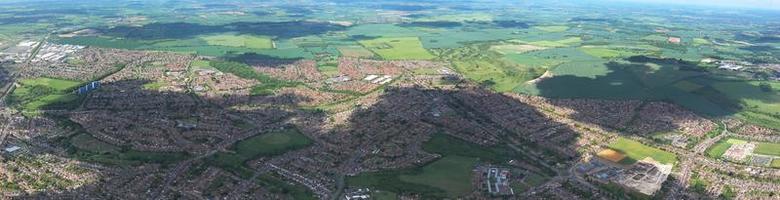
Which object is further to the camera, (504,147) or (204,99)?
(204,99)

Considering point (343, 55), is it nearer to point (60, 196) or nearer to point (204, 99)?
point (204, 99)

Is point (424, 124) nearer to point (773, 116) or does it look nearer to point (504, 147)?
point (504, 147)

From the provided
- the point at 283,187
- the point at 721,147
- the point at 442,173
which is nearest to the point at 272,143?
the point at 283,187

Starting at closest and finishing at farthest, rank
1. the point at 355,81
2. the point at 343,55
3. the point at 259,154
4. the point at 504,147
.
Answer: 1. the point at 259,154
2. the point at 504,147
3. the point at 355,81
4. the point at 343,55

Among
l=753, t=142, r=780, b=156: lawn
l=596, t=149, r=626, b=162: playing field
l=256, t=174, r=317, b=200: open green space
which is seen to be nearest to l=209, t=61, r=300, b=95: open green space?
l=256, t=174, r=317, b=200: open green space

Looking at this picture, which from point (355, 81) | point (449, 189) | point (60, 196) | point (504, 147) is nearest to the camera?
point (60, 196)

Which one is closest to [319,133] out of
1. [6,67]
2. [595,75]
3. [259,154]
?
[259,154]
